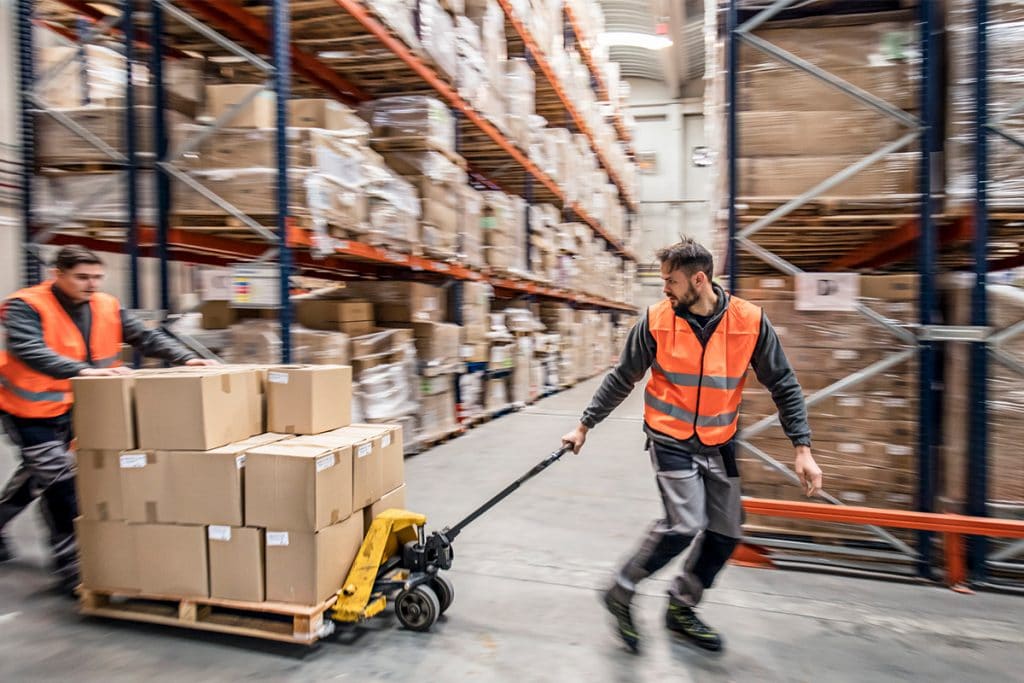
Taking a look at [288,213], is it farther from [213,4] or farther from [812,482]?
[812,482]

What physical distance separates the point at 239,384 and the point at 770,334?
2269mm

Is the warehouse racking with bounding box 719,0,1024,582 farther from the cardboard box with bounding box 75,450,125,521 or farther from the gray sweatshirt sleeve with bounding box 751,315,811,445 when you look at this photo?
the cardboard box with bounding box 75,450,125,521

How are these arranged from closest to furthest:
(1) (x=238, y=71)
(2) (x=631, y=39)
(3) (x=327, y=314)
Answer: (3) (x=327, y=314) < (1) (x=238, y=71) < (2) (x=631, y=39)

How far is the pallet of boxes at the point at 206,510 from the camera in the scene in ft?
8.84

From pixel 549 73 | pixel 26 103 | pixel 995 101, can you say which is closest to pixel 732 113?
pixel 995 101

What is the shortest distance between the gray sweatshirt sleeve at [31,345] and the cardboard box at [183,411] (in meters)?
0.56

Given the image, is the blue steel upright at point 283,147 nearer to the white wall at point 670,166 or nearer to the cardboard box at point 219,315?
the cardboard box at point 219,315

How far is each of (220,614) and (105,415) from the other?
97 cm

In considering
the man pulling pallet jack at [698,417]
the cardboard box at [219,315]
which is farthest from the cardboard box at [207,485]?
the cardboard box at [219,315]

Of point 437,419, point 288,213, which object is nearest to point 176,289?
point 437,419

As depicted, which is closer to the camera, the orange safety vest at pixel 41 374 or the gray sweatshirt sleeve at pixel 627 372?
the gray sweatshirt sleeve at pixel 627 372

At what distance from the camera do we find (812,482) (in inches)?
103

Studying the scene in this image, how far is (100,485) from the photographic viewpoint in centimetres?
291

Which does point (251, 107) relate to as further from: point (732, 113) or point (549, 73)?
point (549, 73)
